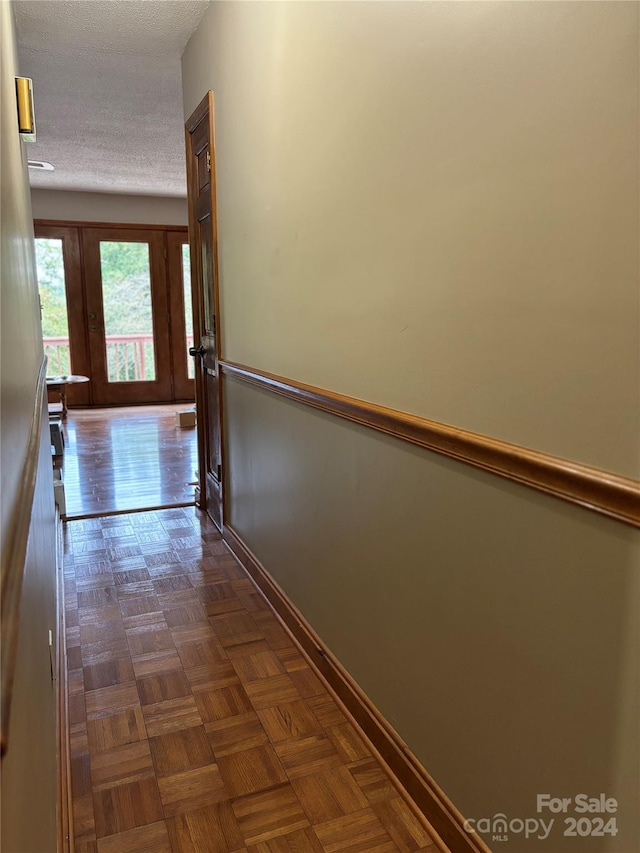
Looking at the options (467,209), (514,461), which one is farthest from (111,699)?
(467,209)

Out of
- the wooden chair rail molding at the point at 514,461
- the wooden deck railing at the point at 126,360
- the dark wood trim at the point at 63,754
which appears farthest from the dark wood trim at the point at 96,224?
the wooden chair rail molding at the point at 514,461

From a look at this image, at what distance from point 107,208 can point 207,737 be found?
6643mm

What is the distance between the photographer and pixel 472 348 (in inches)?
44.3

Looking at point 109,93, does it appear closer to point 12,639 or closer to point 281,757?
point 281,757

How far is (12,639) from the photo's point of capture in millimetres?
530

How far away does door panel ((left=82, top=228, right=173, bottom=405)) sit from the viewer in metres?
7.12

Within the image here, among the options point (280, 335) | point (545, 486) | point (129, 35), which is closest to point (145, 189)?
point (129, 35)

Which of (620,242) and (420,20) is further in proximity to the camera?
(420,20)

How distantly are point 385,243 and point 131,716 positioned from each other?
1.43 meters

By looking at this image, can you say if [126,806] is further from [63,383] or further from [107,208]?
[107,208]

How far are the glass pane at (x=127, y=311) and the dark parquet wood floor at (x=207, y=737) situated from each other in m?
5.23

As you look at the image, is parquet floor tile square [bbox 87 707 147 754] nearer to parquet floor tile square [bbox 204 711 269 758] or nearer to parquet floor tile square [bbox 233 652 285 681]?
parquet floor tile square [bbox 204 711 269 758]

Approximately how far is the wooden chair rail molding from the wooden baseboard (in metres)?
0.73

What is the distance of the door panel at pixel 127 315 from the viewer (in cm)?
712
